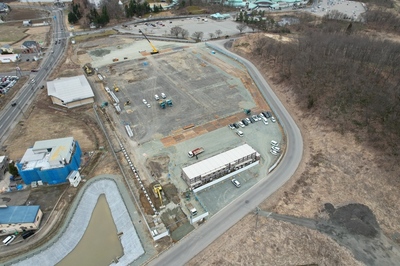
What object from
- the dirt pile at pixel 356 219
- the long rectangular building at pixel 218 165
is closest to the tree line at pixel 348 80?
the dirt pile at pixel 356 219

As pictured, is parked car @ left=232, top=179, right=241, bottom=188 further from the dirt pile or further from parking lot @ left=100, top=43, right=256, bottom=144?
parking lot @ left=100, top=43, right=256, bottom=144

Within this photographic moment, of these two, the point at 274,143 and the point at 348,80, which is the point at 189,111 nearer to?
the point at 274,143

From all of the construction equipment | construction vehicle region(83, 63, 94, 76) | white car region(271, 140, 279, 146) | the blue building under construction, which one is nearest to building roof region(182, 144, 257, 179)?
the construction equipment

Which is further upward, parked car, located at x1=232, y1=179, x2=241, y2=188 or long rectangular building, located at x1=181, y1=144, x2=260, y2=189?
long rectangular building, located at x1=181, y1=144, x2=260, y2=189

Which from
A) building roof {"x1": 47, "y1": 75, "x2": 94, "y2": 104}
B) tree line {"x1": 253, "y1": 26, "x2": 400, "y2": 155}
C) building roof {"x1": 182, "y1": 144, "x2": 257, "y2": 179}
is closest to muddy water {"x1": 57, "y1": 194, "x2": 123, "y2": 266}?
building roof {"x1": 182, "y1": 144, "x2": 257, "y2": 179}

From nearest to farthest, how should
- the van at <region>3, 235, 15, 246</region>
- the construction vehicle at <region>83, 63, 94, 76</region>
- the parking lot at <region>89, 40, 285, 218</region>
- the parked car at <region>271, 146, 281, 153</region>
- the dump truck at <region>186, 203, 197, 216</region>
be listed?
the van at <region>3, 235, 15, 246</region>
the dump truck at <region>186, 203, 197, 216</region>
the parking lot at <region>89, 40, 285, 218</region>
the parked car at <region>271, 146, 281, 153</region>
the construction vehicle at <region>83, 63, 94, 76</region>

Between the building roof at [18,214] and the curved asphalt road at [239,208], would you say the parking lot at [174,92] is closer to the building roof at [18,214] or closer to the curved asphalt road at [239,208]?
the curved asphalt road at [239,208]

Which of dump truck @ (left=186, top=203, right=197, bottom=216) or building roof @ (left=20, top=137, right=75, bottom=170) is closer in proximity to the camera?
dump truck @ (left=186, top=203, right=197, bottom=216)

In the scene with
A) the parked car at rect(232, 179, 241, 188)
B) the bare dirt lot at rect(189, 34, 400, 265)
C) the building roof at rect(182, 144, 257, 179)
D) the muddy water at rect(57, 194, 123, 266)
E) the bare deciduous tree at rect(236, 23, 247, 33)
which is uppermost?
the bare deciduous tree at rect(236, 23, 247, 33)

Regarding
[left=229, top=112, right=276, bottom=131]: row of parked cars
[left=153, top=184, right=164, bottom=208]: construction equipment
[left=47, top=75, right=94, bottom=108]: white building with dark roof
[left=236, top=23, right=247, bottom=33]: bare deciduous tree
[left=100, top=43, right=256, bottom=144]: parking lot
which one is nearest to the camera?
[left=153, top=184, right=164, bottom=208]: construction equipment
